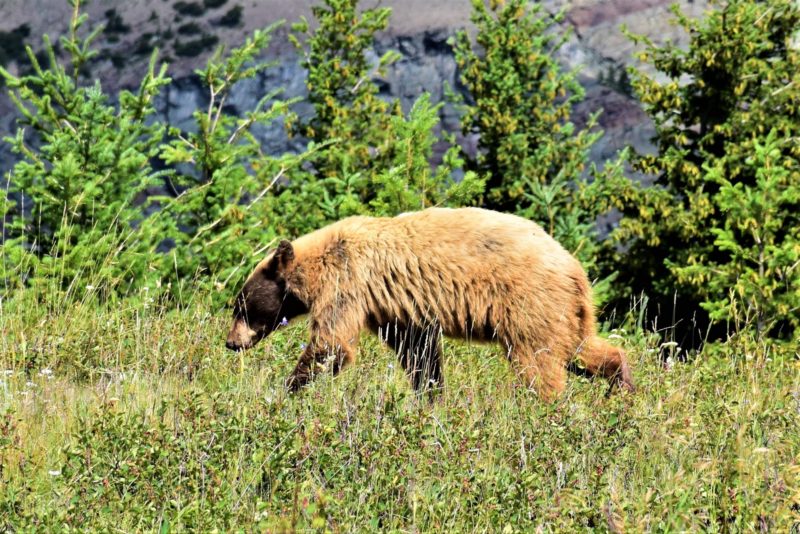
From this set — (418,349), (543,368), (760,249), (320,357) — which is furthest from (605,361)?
(760,249)

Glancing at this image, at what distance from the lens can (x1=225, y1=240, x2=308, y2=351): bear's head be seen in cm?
634

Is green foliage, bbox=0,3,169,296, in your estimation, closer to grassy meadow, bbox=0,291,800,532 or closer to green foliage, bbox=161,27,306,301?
green foliage, bbox=161,27,306,301

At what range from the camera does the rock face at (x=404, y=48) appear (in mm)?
58578

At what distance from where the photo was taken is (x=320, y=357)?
18.2 feet

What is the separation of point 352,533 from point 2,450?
4.82 feet

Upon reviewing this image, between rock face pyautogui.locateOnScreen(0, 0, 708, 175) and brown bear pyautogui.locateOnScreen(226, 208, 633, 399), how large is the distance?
154 feet

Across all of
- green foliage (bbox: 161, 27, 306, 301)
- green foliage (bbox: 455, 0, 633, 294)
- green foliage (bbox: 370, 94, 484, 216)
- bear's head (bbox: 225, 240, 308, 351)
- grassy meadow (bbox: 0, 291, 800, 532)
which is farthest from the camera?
green foliage (bbox: 455, 0, 633, 294)

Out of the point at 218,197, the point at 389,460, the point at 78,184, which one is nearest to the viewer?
the point at 389,460

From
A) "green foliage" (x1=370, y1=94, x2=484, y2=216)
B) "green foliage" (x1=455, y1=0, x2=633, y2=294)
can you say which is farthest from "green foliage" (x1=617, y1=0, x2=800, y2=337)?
"green foliage" (x1=370, y1=94, x2=484, y2=216)

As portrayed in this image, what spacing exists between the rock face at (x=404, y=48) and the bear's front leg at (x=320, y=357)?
47.3 meters

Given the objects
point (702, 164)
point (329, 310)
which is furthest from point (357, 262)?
point (702, 164)

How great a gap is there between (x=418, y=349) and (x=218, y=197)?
3.40 metres

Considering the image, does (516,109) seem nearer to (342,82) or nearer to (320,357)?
(342,82)

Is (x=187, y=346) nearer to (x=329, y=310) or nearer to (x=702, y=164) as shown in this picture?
(x=329, y=310)
